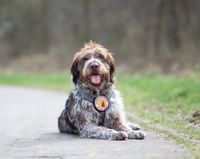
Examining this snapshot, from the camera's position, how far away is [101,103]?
1306 cm

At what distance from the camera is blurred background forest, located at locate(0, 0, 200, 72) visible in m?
38.2

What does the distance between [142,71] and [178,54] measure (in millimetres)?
2333

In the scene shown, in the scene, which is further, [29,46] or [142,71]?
[29,46]

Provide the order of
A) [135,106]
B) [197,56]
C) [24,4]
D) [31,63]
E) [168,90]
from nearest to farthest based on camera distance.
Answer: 1. [135,106]
2. [168,90]
3. [197,56]
4. [31,63]
5. [24,4]

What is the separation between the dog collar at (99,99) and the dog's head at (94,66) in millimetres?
229

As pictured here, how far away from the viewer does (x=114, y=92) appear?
527 inches

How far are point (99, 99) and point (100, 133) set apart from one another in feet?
2.57

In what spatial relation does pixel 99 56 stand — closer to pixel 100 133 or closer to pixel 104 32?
pixel 100 133

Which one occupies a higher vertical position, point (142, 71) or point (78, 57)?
point (142, 71)

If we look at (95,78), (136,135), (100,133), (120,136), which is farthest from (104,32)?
(120,136)

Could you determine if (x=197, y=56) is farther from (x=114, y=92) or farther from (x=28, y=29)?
(x=28, y=29)

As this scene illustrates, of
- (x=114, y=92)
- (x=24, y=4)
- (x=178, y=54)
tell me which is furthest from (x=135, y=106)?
(x=24, y=4)

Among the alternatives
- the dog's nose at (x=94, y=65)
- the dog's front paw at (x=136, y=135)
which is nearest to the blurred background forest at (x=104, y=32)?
the dog's nose at (x=94, y=65)

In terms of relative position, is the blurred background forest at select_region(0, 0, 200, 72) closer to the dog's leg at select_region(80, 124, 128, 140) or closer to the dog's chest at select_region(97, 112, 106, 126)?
the dog's chest at select_region(97, 112, 106, 126)
